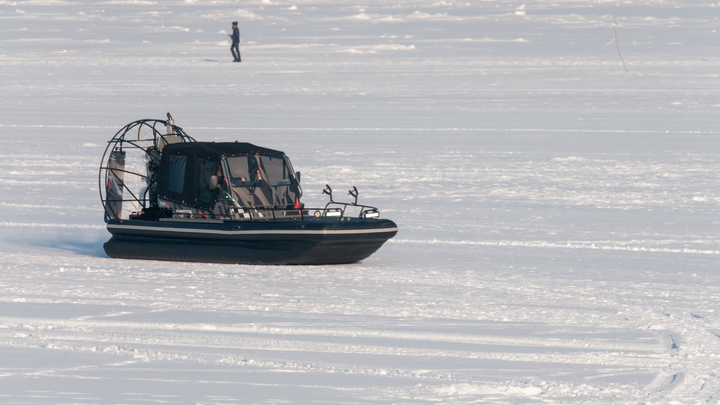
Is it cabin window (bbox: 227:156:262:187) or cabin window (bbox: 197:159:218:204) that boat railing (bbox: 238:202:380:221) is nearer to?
cabin window (bbox: 227:156:262:187)

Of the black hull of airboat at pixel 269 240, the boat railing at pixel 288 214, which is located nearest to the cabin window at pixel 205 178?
the black hull of airboat at pixel 269 240

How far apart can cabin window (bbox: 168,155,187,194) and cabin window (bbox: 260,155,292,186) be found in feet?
2.94

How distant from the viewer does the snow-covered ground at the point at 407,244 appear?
237 inches

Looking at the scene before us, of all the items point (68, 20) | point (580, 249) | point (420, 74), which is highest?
point (68, 20)

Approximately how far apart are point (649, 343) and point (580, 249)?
12.5 feet

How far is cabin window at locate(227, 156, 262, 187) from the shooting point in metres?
9.91

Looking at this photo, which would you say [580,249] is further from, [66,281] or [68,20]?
[68,20]

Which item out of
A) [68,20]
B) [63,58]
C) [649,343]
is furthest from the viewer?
[68,20]

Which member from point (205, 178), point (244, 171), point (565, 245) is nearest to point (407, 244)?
point (565, 245)

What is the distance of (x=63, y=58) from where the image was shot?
35688 mm

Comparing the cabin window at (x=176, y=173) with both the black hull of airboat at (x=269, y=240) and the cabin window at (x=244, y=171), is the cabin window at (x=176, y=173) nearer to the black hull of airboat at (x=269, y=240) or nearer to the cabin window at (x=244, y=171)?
the black hull of airboat at (x=269, y=240)

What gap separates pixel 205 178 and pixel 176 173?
0.51m

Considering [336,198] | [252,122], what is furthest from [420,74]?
[336,198]

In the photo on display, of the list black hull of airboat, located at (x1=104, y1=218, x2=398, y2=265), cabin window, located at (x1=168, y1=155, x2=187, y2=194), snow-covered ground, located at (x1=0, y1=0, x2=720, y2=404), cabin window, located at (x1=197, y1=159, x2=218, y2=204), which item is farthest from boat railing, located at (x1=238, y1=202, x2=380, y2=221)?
cabin window, located at (x1=168, y1=155, x2=187, y2=194)
